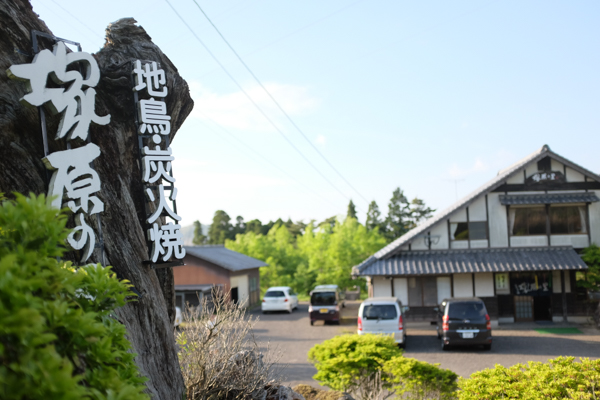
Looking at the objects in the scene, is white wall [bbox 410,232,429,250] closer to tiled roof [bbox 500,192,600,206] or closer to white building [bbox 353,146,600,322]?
white building [bbox 353,146,600,322]

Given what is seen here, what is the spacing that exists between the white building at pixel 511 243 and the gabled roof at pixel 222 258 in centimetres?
1006

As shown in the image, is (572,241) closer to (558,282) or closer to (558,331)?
(558,282)

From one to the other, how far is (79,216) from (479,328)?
548 inches

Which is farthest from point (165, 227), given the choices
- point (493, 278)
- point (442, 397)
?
point (493, 278)

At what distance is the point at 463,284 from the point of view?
21906mm

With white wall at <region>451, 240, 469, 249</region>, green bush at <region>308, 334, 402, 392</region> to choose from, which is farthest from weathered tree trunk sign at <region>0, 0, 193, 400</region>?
white wall at <region>451, 240, 469, 249</region>

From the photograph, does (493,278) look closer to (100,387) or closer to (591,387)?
(591,387)

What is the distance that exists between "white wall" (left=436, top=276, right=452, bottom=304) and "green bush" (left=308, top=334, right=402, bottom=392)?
1327 centimetres

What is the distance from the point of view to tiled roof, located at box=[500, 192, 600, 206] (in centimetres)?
2131

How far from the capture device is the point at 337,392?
8203mm

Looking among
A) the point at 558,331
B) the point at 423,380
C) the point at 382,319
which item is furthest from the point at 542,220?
the point at 423,380

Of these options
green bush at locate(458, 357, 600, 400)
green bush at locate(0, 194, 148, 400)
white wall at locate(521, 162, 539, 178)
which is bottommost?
green bush at locate(458, 357, 600, 400)

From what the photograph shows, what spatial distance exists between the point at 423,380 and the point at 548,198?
16.2m

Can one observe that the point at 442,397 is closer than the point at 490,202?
Yes
